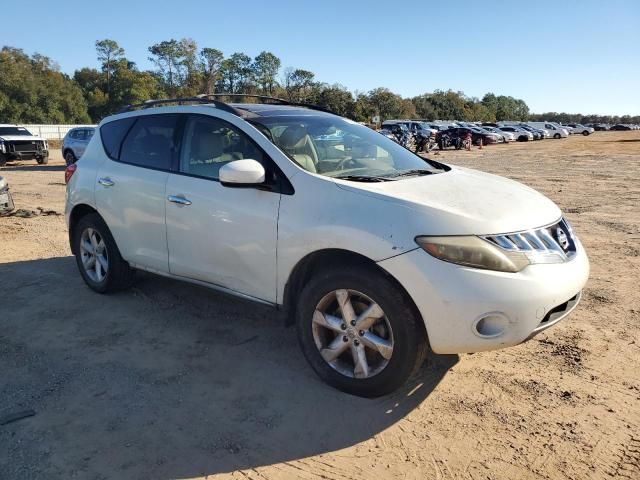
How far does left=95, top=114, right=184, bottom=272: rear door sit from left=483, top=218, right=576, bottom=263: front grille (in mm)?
2575

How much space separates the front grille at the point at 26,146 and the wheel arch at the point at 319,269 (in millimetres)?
22054

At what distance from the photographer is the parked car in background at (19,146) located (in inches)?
832

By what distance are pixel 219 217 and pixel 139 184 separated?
106 cm

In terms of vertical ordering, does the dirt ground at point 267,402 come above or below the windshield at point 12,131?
below

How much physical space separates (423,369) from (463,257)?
1081 millimetres

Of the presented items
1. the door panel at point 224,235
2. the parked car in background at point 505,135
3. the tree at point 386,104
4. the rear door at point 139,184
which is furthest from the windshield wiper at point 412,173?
the tree at point 386,104

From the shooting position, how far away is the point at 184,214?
155 inches

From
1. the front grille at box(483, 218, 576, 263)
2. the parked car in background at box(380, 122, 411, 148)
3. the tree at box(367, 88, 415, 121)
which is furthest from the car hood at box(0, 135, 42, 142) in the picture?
the tree at box(367, 88, 415, 121)

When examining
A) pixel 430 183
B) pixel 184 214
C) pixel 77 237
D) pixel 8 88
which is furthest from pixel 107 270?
pixel 8 88

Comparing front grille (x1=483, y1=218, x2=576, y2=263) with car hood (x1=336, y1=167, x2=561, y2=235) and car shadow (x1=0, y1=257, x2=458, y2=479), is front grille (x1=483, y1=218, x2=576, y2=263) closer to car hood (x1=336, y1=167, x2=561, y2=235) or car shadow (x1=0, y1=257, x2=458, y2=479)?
car hood (x1=336, y1=167, x2=561, y2=235)

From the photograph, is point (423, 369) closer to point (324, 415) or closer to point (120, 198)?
point (324, 415)

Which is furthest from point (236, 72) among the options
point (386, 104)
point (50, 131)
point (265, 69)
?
point (50, 131)

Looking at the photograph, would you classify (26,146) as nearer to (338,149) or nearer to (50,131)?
(338,149)

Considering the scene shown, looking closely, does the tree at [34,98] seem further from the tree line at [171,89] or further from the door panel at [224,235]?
the door panel at [224,235]
